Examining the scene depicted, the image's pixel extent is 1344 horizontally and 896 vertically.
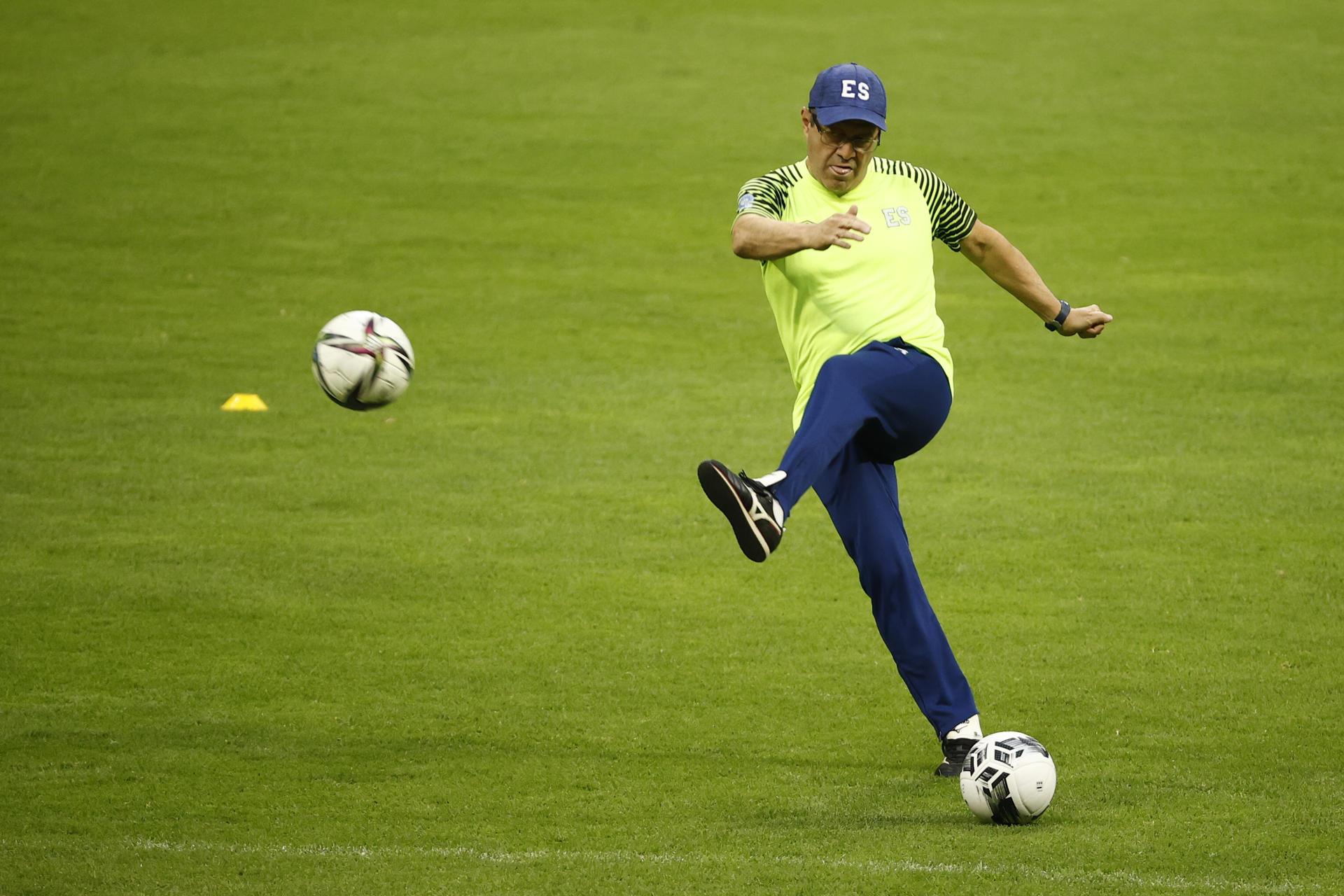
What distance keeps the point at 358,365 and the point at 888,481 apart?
2.61m

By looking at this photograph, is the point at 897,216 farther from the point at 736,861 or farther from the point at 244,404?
the point at 244,404

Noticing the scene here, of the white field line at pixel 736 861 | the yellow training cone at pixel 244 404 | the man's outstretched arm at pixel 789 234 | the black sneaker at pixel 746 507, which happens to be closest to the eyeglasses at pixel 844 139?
the man's outstretched arm at pixel 789 234

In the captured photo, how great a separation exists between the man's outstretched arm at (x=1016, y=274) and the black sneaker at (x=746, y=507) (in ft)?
5.28

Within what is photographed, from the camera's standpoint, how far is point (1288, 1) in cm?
2691

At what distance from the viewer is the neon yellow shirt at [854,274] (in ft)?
19.6

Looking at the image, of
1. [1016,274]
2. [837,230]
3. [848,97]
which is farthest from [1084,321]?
[837,230]

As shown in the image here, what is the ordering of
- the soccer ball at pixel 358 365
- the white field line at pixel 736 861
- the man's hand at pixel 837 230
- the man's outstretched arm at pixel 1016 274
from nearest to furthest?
the white field line at pixel 736 861, the man's hand at pixel 837 230, the man's outstretched arm at pixel 1016 274, the soccer ball at pixel 358 365

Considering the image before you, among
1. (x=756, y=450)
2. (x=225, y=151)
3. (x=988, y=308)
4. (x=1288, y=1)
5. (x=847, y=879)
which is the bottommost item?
(x=847, y=879)

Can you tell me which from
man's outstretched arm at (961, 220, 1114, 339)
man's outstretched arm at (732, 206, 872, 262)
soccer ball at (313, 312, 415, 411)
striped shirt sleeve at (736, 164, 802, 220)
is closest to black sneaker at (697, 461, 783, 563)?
man's outstretched arm at (732, 206, 872, 262)

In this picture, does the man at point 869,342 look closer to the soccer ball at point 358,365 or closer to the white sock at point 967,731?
the white sock at point 967,731

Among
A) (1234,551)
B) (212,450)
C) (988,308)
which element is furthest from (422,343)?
(1234,551)

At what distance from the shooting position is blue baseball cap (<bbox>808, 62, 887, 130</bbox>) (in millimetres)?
5852

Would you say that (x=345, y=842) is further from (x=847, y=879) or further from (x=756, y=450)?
(x=756, y=450)

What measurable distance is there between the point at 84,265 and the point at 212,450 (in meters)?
6.79
